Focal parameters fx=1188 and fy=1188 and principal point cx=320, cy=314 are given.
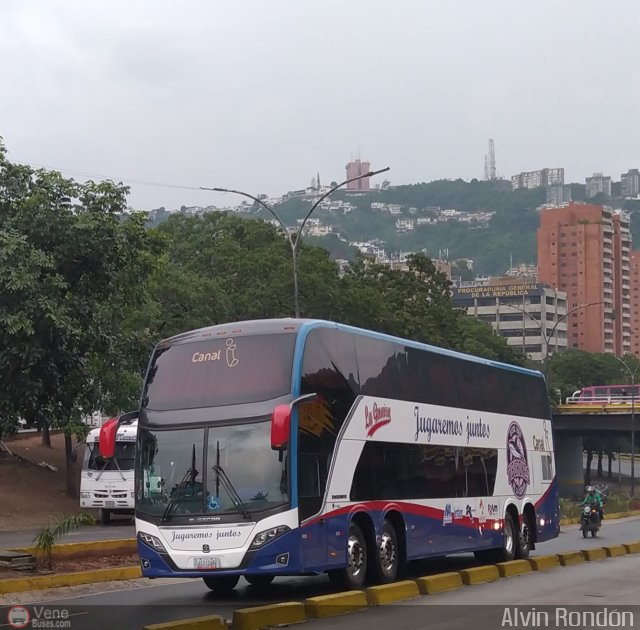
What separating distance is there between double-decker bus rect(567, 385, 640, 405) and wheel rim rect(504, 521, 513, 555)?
209ft

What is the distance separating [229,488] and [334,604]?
2011mm

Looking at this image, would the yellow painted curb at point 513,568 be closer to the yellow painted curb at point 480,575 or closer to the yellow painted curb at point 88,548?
the yellow painted curb at point 480,575

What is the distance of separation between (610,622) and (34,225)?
1380cm

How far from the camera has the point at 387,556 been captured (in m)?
17.1

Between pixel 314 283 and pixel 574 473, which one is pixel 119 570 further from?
pixel 574 473

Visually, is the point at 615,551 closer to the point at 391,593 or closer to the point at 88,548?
the point at 88,548

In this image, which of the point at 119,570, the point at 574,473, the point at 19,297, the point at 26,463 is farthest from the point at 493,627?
the point at 574,473

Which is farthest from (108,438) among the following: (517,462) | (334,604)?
(517,462)

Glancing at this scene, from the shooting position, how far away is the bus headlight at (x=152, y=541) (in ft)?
49.3

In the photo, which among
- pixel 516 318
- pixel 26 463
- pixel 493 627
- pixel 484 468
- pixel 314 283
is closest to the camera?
pixel 493 627

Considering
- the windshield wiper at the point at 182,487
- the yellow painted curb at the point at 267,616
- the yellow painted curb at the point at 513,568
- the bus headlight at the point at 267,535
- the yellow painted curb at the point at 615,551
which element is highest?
the windshield wiper at the point at 182,487

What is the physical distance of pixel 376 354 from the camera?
1745 centimetres

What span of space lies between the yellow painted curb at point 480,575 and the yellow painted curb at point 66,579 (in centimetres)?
505

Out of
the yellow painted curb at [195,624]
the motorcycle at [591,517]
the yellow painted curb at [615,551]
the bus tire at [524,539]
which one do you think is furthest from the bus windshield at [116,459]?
the yellow painted curb at [195,624]
